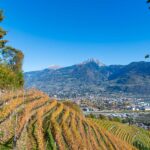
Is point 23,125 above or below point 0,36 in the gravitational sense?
below

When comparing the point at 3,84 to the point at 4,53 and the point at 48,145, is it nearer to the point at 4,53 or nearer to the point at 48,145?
the point at 4,53

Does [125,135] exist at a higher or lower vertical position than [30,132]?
Answer: lower

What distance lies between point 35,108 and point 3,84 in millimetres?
18424

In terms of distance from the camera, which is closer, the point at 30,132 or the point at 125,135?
the point at 30,132

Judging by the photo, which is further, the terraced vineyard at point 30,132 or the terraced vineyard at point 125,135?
the terraced vineyard at point 125,135

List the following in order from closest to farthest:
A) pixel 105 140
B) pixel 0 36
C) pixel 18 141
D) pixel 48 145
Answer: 1. pixel 18 141
2. pixel 48 145
3. pixel 105 140
4. pixel 0 36

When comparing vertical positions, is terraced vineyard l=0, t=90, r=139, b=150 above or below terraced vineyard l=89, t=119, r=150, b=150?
above

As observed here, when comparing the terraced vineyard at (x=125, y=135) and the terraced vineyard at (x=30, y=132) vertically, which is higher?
the terraced vineyard at (x=30, y=132)

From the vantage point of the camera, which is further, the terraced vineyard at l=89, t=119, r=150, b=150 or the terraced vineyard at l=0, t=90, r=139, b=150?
the terraced vineyard at l=89, t=119, r=150, b=150

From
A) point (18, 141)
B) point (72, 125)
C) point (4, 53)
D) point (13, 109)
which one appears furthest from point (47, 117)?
point (4, 53)

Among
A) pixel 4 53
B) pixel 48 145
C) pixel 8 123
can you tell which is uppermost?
pixel 4 53

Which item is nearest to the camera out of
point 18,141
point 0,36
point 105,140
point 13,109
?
point 18,141

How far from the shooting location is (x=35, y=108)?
100ft

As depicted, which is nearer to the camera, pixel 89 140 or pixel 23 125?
pixel 23 125
